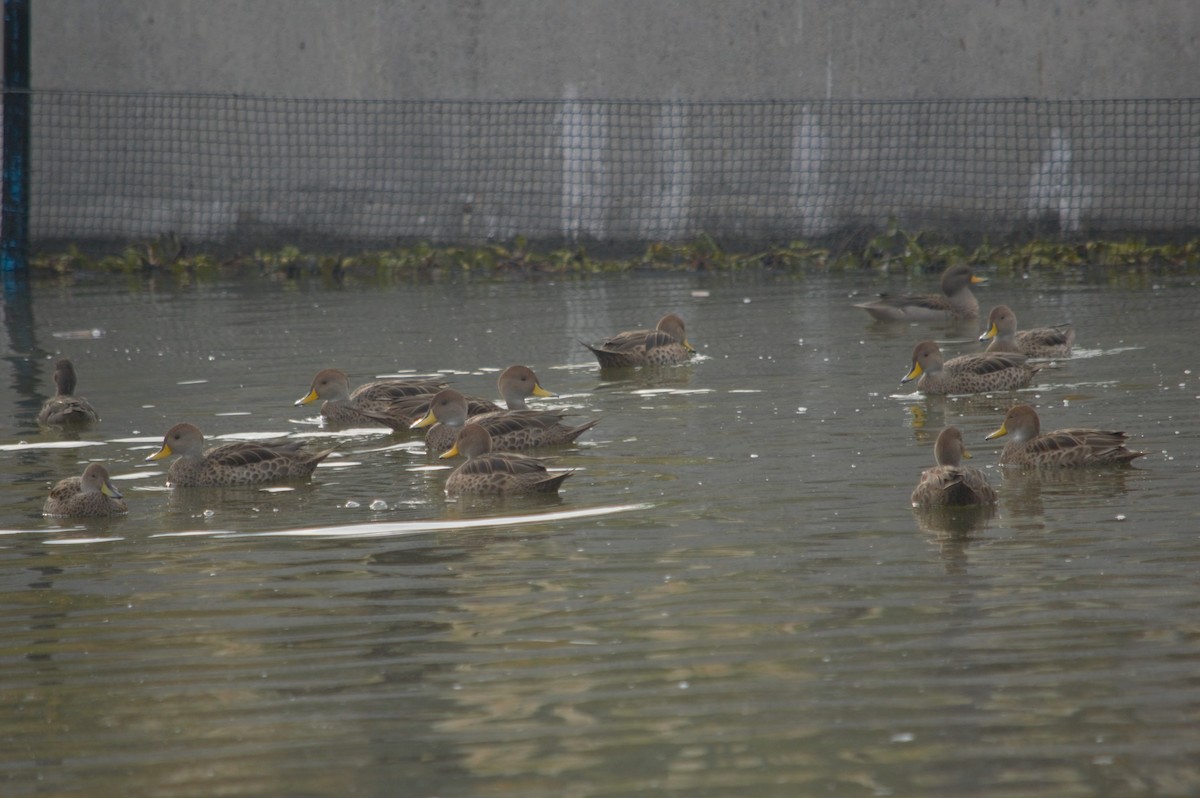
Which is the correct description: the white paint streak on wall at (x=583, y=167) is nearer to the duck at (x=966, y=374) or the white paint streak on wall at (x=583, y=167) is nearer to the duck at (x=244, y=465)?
the duck at (x=966, y=374)

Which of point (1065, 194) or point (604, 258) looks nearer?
point (1065, 194)

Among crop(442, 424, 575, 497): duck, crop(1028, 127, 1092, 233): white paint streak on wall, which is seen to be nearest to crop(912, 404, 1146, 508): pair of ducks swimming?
crop(442, 424, 575, 497): duck

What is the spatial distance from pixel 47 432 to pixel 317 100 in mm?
11098

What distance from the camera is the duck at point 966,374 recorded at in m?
12.6

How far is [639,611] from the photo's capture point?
6.94m

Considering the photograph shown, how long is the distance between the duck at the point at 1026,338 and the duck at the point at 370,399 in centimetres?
436

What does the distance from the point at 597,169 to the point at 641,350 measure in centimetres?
878

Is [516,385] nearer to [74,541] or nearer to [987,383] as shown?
[987,383]

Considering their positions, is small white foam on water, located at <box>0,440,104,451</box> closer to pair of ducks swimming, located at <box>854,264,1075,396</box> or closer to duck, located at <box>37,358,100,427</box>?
duck, located at <box>37,358,100,427</box>

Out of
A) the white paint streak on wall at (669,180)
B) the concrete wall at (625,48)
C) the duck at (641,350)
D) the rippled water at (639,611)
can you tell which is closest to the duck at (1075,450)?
the rippled water at (639,611)

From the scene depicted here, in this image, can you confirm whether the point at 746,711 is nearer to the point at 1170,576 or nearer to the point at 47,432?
the point at 1170,576

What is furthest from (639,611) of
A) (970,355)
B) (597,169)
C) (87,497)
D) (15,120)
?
(15,120)

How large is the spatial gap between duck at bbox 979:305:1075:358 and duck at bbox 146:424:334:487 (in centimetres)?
575

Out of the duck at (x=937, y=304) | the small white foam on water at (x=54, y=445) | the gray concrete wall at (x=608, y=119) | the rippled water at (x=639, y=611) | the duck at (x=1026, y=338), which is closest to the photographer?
the rippled water at (x=639, y=611)
